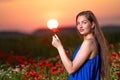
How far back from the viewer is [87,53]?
512cm

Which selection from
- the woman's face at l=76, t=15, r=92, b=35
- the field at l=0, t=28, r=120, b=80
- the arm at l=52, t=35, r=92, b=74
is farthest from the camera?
the field at l=0, t=28, r=120, b=80

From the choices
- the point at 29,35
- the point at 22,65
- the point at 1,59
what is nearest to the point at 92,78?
the point at 22,65

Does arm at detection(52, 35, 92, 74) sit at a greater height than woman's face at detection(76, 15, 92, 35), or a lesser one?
lesser

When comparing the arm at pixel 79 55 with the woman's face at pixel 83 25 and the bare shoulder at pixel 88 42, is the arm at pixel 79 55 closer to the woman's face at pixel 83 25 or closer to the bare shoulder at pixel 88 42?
the bare shoulder at pixel 88 42

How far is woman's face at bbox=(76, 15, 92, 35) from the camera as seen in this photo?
205 inches

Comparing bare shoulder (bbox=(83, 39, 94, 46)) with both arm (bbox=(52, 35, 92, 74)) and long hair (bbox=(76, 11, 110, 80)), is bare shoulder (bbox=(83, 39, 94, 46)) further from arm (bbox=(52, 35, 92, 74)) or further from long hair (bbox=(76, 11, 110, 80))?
long hair (bbox=(76, 11, 110, 80))

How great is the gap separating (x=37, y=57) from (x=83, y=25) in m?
7.30

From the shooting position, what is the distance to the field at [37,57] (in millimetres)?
8711

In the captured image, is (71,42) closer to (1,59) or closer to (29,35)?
(29,35)

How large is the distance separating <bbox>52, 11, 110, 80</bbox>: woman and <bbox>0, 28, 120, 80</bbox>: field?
92.3 inches

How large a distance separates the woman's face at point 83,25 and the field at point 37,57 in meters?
Result: 2.46

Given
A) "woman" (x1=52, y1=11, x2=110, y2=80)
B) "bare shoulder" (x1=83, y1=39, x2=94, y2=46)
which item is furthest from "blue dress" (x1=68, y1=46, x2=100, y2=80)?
"bare shoulder" (x1=83, y1=39, x2=94, y2=46)

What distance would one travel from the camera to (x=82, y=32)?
17.1ft

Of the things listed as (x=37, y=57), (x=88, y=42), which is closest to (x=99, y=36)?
(x=88, y=42)
